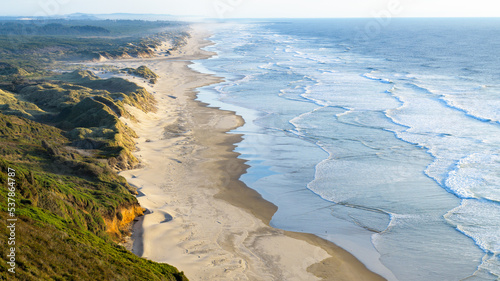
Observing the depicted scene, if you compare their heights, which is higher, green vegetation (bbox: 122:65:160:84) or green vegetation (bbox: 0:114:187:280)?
green vegetation (bbox: 0:114:187:280)

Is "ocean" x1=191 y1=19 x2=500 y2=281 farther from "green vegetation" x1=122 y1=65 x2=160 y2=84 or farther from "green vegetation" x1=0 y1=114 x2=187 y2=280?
"green vegetation" x1=122 y1=65 x2=160 y2=84

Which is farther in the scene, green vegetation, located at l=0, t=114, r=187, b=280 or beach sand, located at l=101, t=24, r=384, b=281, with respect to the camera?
beach sand, located at l=101, t=24, r=384, b=281

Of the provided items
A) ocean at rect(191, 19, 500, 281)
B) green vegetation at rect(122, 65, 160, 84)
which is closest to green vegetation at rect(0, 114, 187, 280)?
ocean at rect(191, 19, 500, 281)

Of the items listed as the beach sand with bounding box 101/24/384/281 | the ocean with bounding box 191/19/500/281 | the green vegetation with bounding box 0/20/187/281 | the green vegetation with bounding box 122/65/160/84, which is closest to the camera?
the green vegetation with bounding box 0/20/187/281

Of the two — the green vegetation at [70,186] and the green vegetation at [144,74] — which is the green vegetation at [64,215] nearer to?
the green vegetation at [70,186]

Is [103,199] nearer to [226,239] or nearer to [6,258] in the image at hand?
[226,239]

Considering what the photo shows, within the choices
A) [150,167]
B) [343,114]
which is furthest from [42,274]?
[343,114]
